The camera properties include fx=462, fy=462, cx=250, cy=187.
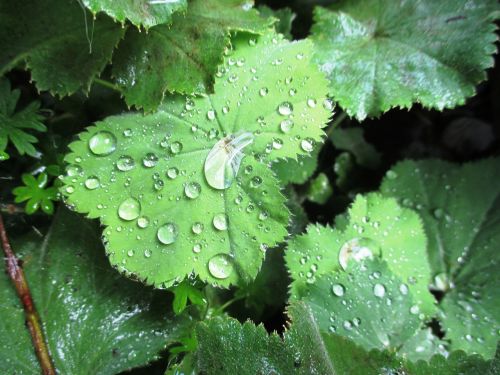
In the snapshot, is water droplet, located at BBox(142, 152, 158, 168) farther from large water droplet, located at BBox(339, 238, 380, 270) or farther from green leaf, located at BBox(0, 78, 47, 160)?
large water droplet, located at BBox(339, 238, 380, 270)

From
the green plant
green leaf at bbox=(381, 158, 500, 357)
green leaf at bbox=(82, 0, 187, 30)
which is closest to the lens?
green leaf at bbox=(82, 0, 187, 30)

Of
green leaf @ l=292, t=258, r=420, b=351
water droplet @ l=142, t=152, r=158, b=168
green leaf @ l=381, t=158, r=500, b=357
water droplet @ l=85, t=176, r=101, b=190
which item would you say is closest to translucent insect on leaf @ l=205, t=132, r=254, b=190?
water droplet @ l=142, t=152, r=158, b=168

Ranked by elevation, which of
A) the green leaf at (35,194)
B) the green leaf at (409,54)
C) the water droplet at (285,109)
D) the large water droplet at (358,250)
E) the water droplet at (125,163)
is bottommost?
the green leaf at (35,194)

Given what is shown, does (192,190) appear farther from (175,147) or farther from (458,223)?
(458,223)

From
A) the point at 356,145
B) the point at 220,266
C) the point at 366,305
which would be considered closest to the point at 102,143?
the point at 220,266

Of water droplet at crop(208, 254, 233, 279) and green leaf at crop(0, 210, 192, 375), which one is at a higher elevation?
water droplet at crop(208, 254, 233, 279)

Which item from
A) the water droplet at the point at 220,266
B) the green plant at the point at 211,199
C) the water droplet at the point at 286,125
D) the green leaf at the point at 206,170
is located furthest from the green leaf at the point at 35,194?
the water droplet at the point at 286,125

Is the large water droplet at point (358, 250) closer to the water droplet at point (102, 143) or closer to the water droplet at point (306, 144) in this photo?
the water droplet at point (306, 144)

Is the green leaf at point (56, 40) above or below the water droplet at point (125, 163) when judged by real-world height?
above
